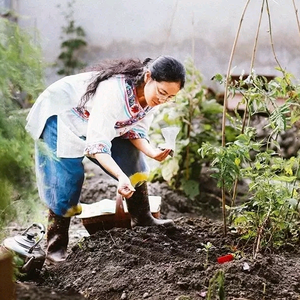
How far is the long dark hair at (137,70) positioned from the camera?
3.27 meters

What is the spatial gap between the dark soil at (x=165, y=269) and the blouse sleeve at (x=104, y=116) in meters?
0.52

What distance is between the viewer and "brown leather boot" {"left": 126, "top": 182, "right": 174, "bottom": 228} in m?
3.56

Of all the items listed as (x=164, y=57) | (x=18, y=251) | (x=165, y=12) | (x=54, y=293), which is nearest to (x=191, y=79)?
(x=165, y=12)

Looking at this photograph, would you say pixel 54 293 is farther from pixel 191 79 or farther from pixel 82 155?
pixel 191 79

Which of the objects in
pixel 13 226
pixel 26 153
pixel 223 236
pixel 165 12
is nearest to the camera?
pixel 26 153

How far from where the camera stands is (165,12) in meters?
4.38

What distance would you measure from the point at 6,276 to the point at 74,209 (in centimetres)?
117

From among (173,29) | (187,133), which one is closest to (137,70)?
(173,29)

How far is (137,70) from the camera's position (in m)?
3.37

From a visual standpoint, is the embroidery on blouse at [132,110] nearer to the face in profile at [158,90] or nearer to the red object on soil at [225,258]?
the face in profile at [158,90]

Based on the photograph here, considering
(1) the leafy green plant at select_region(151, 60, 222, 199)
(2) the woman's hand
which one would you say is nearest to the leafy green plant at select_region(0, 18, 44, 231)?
(2) the woman's hand

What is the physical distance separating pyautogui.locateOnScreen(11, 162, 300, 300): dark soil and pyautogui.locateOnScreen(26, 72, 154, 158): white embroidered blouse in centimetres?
53

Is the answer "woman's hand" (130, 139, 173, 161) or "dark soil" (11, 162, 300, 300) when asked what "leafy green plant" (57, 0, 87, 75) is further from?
"dark soil" (11, 162, 300, 300)

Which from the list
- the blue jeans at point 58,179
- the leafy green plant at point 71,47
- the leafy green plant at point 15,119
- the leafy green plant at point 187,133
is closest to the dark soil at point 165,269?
the blue jeans at point 58,179
